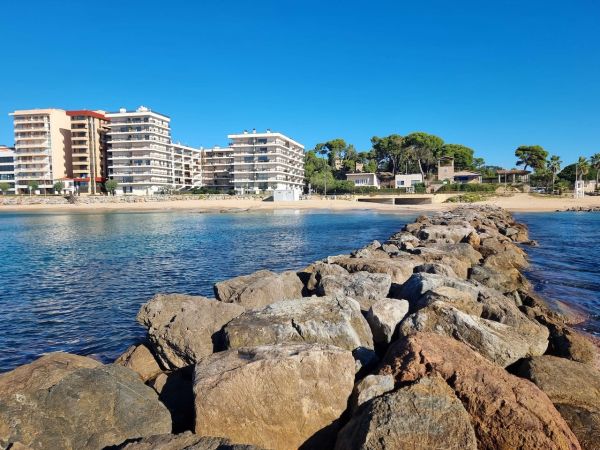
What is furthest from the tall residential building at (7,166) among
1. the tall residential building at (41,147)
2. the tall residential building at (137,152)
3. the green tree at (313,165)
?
the green tree at (313,165)

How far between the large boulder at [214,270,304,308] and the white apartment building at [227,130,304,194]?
112681mm

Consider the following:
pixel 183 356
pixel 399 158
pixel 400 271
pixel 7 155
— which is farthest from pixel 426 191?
pixel 7 155

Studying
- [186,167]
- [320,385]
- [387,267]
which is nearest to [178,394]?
[320,385]

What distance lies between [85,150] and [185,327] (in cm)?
13031

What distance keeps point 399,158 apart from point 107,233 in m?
104

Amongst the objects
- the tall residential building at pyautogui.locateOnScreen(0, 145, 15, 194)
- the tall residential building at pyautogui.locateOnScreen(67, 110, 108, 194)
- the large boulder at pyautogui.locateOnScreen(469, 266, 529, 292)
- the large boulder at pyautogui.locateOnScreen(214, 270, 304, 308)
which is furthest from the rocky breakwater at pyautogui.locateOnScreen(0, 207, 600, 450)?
the tall residential building at pyautogui.locateOnScreen(0, 145, 15, 194)

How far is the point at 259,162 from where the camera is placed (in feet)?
420

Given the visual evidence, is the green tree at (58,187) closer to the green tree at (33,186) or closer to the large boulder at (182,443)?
the green tree at (33,186)

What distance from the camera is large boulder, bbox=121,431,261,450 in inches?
176

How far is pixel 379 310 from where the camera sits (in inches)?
320

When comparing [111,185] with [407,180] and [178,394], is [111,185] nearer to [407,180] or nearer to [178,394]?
[407,180]

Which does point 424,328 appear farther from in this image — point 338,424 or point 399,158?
point 399,158

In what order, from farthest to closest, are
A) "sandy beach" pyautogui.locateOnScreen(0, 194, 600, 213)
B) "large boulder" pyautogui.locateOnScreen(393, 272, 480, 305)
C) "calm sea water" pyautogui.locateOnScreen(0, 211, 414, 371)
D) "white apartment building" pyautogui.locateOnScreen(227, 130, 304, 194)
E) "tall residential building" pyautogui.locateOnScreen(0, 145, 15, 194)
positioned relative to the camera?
"tall residential building" pyautogui.locateOnScreen(0, 145, 15, 194) → "white apartment building" pyautogui.locateOnScreen(227, 130, 304, 194) → "sandy beach" pyautogui.locateOnScreen(0, 194, 600, 213) → "calm sea water" pyautogui.locateOnScreen(0, 211, 414, 371) → "large boulder" pyautogui.locateOnScreen(393, 272, 480, 305)

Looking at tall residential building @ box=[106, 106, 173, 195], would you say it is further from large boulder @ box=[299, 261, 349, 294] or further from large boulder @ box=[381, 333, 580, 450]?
large boulder @ box=[381, 333, 580, 450]
